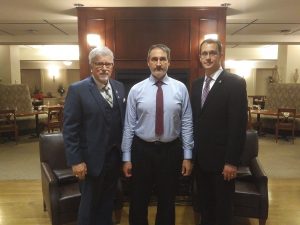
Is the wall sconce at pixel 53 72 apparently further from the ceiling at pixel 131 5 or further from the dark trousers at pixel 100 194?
A: the dark trousers at pixel 100 194

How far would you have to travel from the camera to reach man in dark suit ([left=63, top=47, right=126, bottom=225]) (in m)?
2.05

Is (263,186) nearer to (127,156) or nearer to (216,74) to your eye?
(216,74)

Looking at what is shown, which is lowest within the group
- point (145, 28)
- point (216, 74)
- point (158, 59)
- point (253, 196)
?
point (253, 196)

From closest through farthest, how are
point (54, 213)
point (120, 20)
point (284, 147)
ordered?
point (54, 213)
point (120, 20)
point (284, 147)

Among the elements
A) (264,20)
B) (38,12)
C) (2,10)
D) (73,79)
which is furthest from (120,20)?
(73,79)

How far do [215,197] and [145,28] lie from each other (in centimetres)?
289

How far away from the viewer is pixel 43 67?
12.8 m

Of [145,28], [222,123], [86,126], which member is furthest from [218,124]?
[145,28]

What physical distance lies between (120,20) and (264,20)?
2742 mm

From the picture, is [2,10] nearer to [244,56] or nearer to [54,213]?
[54,213]

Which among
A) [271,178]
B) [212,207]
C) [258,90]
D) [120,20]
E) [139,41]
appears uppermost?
[120,20]

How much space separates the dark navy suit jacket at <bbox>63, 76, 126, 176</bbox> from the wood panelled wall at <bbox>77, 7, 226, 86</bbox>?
2.42m

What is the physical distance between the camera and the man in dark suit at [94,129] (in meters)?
2.05

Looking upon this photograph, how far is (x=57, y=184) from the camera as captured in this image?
2.72 meters
